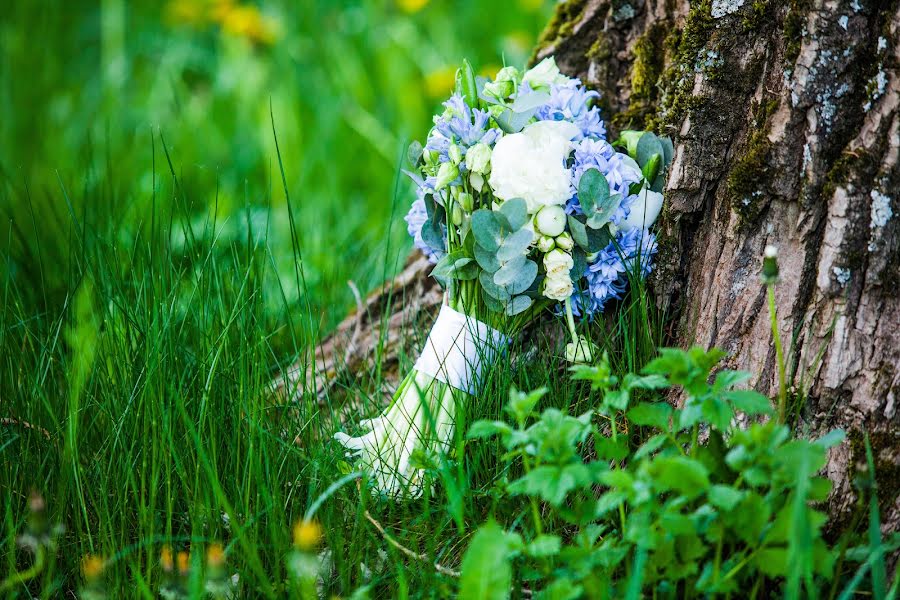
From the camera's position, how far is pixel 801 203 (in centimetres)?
135

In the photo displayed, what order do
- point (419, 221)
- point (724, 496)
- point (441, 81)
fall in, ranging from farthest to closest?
point (441, 81), point (419, 221), point (724, 496)

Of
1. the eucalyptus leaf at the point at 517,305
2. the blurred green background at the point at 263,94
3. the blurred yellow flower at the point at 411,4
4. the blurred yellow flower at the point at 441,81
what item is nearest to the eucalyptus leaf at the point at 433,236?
the eucalyptus leaf at the point at 517,305

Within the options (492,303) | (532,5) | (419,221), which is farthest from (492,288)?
(532,5)

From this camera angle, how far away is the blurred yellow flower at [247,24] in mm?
3838

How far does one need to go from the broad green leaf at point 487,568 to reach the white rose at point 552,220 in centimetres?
60

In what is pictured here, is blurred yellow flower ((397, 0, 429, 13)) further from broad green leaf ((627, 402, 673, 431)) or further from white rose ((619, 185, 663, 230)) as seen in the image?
broad green leaf ((627, 402, 673, 431))

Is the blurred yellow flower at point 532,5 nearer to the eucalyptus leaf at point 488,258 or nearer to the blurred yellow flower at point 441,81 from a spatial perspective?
the blurred yellow flower at point 441,81

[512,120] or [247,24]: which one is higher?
[247,24]

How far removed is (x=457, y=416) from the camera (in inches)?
58.7

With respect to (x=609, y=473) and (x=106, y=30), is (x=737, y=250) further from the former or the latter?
(x=106, y=30)

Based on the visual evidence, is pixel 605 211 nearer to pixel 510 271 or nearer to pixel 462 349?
pixel 510 271

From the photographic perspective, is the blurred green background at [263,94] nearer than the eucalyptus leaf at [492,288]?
No

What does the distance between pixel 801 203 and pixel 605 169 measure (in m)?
0.34

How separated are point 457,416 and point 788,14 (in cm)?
85
